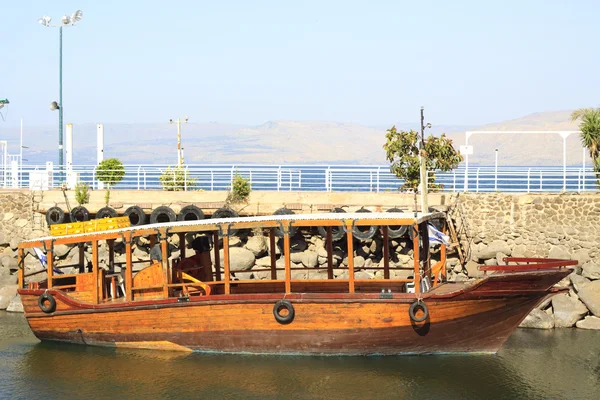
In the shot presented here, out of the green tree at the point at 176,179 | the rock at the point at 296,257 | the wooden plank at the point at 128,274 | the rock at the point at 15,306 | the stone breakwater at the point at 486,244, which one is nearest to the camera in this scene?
the wooden plank at the point at 128,274

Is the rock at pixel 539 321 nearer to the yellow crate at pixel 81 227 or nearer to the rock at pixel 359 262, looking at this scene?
the rock at pixel 359 262

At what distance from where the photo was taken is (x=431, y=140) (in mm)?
27562

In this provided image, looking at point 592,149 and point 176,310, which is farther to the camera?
point 592,149

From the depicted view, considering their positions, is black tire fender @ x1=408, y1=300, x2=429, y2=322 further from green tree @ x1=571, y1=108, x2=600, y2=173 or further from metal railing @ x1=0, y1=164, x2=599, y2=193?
green tree @ x1=571, y1=108, x2=600, y2=173

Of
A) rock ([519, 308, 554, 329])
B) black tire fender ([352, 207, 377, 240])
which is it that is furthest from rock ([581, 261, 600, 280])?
black tire fender ([352, 207, 377, 240])

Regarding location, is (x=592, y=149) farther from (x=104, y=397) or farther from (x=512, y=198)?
(x=104, y=397)

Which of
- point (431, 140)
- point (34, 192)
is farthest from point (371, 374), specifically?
point (34, 192)

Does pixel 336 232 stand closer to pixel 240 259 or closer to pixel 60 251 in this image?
pixel 240 259

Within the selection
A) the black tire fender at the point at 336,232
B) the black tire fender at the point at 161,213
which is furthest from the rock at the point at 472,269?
the black tire fender at the point at 161,213

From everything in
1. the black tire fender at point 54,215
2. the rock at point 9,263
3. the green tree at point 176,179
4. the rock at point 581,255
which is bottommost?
the rock at point 9,263

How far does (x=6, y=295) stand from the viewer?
24.2 m

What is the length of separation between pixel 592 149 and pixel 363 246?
7.58 metres

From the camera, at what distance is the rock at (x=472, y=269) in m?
23.4

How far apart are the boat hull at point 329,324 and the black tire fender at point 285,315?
0.27ft
